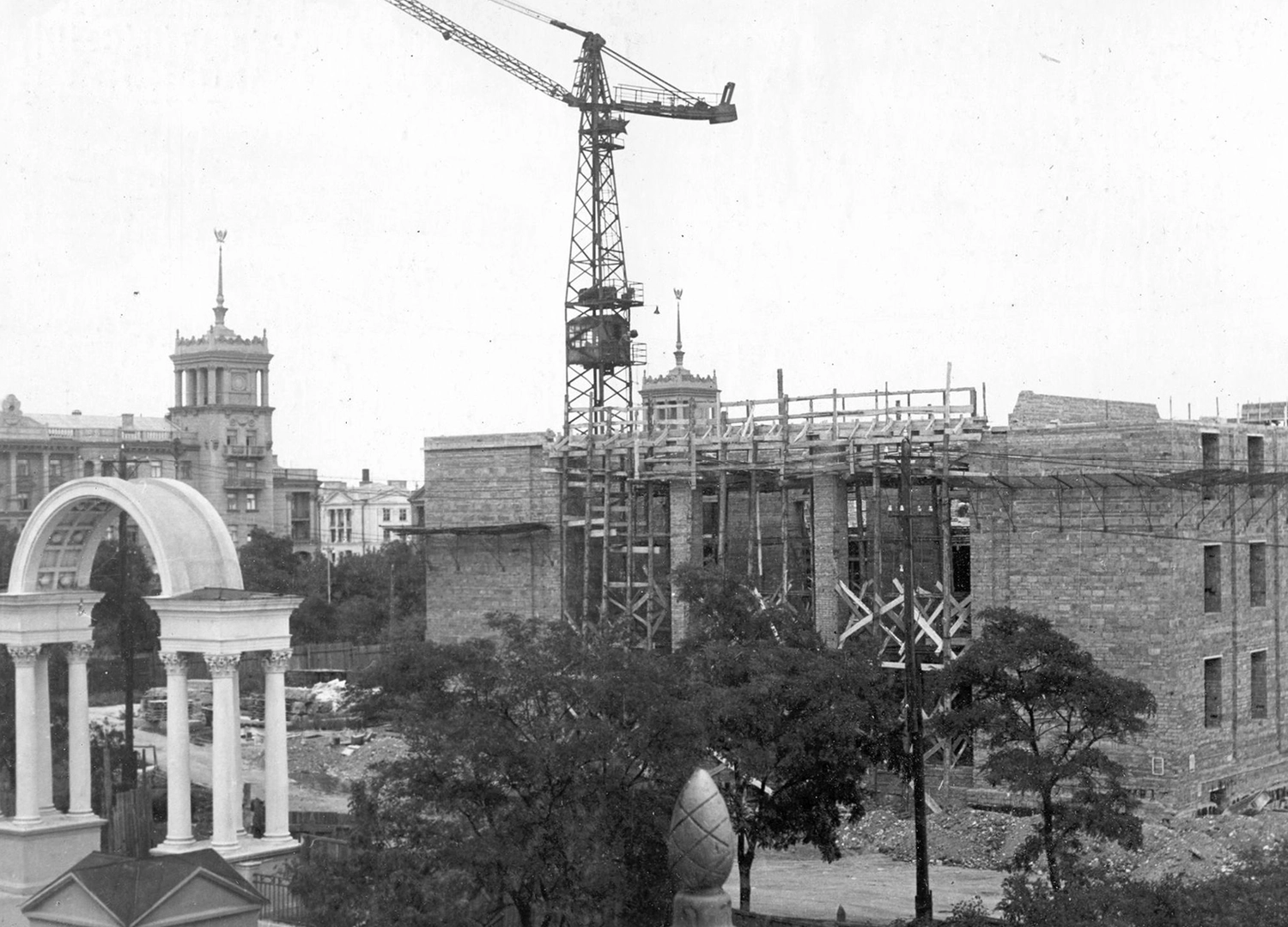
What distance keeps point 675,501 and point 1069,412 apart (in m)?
9.14

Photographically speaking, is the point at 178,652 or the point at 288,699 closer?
the point at 178,652

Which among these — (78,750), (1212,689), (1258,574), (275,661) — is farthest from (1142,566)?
(78,750)

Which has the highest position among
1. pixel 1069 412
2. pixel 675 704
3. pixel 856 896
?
pixel 1069 412

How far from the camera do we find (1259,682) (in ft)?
140

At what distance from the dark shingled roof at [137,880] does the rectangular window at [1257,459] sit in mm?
24434

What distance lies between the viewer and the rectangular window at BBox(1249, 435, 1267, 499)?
4112 cm

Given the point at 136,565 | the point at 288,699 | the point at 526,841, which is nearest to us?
the point at 526,841

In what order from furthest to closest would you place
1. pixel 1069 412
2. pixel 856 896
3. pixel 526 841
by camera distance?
pixel 1069 412, pixel 856 896, pixel 526 841

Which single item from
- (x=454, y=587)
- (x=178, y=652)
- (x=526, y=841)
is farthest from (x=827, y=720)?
(x=454, y=587)

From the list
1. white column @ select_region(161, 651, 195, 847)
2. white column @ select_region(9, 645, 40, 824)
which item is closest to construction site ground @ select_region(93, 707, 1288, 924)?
white column @ select_region(9, 645, 40, 824)

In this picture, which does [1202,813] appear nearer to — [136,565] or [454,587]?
[454,587]

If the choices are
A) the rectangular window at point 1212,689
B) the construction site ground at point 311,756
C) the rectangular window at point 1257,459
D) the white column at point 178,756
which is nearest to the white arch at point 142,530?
the white column at point 178,756

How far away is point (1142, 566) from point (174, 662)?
19.4 meters

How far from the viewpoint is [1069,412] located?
140 ft
